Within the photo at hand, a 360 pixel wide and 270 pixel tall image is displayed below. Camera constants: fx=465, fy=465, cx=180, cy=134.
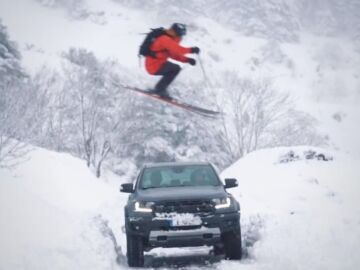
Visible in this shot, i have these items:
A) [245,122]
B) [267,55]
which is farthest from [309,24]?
[245,122]

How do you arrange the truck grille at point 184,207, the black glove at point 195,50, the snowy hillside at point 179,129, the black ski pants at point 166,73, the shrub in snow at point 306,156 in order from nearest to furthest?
the truck grille at point 184,207, the snowy hillside at point 179,129, the black glove at point 195,50, the black ski pants at point 166,73, the shrub in snow at point 306,156

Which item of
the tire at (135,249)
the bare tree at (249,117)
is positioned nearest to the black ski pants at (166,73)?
the tire at (135,249)

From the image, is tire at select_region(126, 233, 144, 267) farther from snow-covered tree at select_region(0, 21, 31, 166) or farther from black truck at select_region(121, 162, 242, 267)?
snow-covered tree at select_region(0, 21, 31, 166)

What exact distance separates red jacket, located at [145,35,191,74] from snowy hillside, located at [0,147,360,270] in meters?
3.51

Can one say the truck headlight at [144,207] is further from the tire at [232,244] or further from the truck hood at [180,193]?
the tire at [232,244]

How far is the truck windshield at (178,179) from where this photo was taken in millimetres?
8859

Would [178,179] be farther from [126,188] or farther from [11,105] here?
[11,105]

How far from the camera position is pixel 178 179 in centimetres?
907

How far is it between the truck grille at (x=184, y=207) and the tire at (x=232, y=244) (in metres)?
0.58

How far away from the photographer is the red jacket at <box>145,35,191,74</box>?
8328mm

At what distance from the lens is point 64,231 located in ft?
27.7

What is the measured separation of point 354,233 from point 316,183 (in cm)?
759

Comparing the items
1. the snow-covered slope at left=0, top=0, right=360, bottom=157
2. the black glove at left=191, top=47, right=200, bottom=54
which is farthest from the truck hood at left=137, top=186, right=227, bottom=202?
the snow-covered slope at left=0, top=0, right=360, bottom=157

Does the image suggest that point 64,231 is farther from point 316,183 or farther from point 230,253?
point 316,183
